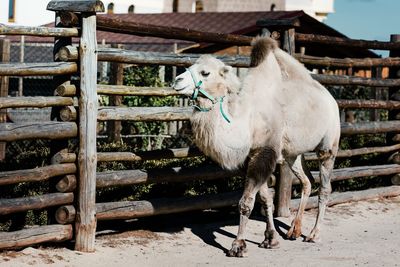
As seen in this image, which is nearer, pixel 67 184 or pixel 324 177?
pixel 67 184

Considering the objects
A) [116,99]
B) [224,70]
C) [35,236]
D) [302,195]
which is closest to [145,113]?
[224,70]

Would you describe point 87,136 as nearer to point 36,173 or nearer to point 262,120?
point 36,173

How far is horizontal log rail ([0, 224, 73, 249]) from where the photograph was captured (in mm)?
7536

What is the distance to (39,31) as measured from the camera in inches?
307

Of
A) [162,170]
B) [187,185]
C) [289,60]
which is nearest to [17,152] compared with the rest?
[187,185]

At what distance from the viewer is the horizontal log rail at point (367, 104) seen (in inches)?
453

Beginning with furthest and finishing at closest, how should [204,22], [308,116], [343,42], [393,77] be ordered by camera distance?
[204,22] → [393,77] → [343,42] → [308,116]

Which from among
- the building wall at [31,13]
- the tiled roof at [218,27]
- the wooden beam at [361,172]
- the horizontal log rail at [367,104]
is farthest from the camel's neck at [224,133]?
the building wall at [31,13]

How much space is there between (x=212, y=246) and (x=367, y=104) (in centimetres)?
429

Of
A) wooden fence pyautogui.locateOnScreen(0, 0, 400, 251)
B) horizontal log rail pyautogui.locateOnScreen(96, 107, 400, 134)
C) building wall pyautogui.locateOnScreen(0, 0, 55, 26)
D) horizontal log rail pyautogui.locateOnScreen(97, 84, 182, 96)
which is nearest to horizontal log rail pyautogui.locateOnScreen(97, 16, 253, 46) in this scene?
wooden fence pyautogui.locateOnScreen(0, 0, 400, 251)

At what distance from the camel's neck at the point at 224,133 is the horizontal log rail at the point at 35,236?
1462 mm

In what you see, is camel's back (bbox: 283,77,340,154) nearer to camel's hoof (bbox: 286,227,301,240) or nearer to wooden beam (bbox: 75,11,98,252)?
camel's hoof (bbox: 286,227,301,240)

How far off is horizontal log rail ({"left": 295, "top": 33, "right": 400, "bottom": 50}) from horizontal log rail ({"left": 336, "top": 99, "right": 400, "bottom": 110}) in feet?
2.47

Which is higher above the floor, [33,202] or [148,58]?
[148,58]
